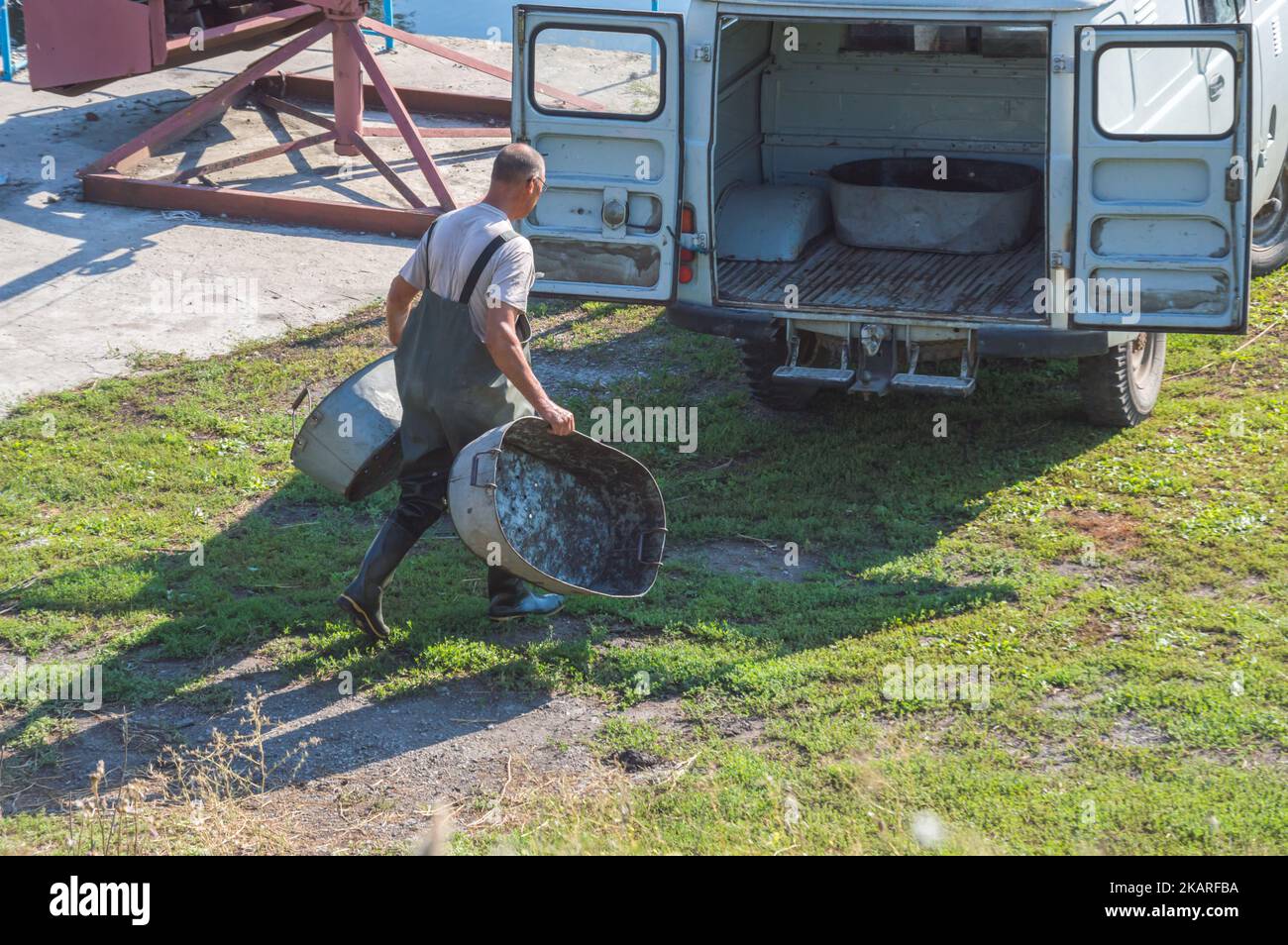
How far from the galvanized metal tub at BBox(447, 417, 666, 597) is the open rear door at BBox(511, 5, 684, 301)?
1.39 meters

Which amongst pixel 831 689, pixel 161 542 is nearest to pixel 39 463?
pixel 161 542

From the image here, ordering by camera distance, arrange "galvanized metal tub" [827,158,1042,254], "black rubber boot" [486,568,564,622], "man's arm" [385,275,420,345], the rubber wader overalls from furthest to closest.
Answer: "galvanized metal tub" [827,158,1042,254], "black rubber boot" [486,568,564,622], "man's arm" [385,275,420,345], the rubber wader overalls

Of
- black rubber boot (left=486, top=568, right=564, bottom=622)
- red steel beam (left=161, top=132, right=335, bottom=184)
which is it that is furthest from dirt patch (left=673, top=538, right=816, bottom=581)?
red steel beam (left=161, top=132, right=335, bottom=184)

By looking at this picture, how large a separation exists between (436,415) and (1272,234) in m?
6.49

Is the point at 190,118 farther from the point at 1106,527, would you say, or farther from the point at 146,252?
the point at 1106,527

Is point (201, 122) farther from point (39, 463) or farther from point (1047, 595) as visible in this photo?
point (1047, 595)

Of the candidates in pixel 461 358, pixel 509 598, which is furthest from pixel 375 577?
pixel 461 358

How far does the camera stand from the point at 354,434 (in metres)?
5.68

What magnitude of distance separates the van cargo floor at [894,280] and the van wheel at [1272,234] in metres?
1.96

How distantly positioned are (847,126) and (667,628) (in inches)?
168

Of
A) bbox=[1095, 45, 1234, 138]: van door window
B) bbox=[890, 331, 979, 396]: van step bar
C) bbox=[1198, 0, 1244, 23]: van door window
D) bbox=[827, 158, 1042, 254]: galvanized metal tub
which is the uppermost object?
bbox=[1198, 0, 1244, 23]: van door window

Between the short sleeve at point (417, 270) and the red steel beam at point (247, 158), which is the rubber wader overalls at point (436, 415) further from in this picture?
the red steel beam at point (247, 158)

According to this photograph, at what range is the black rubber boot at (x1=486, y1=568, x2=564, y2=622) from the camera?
5453 millimetres

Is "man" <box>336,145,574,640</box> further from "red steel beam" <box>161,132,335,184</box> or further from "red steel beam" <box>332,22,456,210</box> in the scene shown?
"red steel beam" <box>161,132,335,184</box>
